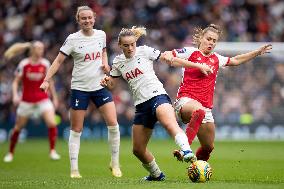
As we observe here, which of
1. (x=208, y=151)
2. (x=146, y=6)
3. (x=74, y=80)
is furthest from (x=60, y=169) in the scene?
(x=146, y=6)

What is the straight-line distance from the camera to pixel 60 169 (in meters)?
15.2

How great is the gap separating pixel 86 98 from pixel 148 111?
2.05m

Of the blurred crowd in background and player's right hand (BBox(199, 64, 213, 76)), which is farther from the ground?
player's right hand (BBox(199, 64, 213, 76))

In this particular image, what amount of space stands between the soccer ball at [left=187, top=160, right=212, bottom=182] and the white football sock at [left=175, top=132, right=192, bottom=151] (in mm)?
358

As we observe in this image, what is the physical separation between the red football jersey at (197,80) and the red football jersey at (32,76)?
683cm

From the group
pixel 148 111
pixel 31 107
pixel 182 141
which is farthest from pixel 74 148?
pixel 31 107

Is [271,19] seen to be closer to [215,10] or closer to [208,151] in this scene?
[215,10]

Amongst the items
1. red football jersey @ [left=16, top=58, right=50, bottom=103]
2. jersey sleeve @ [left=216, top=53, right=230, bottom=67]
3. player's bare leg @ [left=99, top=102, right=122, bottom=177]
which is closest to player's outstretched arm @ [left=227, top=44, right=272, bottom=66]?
jersey sleeve @ [left=216, top=53, right=230, bottom=67]

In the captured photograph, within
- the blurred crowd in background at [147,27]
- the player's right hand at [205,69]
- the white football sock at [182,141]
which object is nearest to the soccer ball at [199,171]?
the white football sock at [182,141]

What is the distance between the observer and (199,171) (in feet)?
36.3

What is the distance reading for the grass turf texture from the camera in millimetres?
11211

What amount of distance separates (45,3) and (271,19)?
8411 mm

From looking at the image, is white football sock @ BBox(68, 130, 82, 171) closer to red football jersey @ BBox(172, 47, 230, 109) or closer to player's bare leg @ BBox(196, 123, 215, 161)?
red football jersey @ BBox(172, 47, 230, 109)

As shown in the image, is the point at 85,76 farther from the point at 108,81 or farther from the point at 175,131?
the point at 175,131
